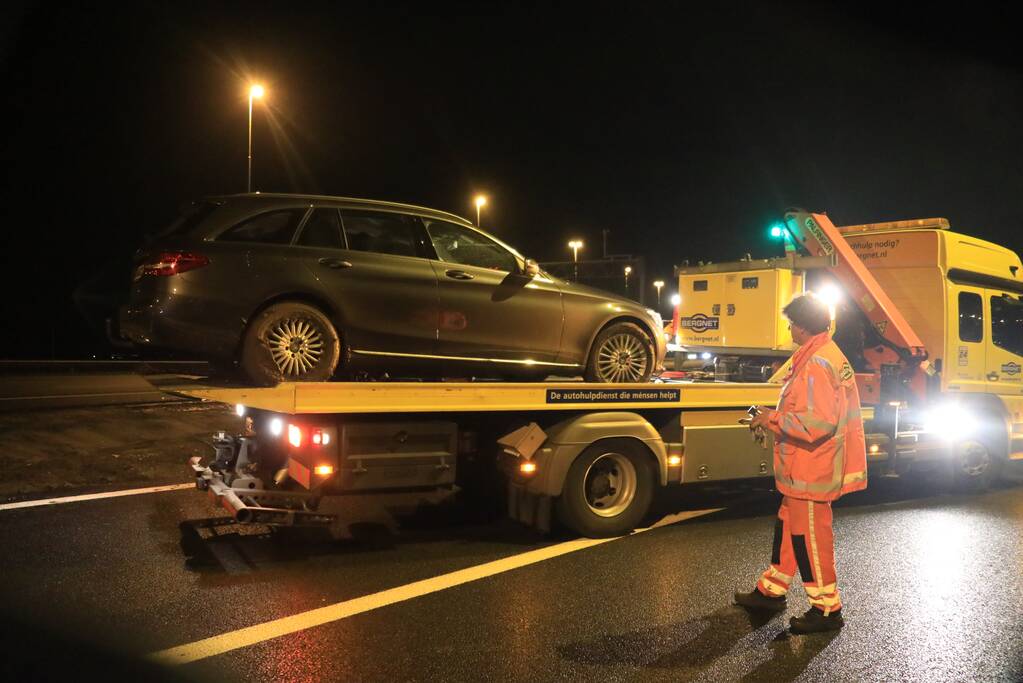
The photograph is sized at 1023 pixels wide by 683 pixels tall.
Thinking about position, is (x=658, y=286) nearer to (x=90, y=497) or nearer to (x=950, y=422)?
(x=950, y=422)

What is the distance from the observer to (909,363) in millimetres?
8586

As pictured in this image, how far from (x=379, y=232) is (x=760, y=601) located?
3.72 m

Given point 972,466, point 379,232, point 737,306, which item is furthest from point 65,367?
point 972,466

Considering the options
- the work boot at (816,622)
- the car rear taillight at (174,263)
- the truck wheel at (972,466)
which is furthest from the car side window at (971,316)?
the car rear taillight at (174,263)

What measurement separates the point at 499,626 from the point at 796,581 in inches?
89.7

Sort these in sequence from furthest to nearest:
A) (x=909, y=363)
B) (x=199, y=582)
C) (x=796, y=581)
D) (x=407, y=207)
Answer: (x=909, y=363), (x=407, y=207), (x=796, y=581), (x=199, y=582)

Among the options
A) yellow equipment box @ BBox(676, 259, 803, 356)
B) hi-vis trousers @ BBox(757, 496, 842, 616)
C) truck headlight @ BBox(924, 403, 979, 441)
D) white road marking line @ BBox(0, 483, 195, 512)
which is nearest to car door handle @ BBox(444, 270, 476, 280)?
hi-vis trousers @ BBox(757, 496, 842, 616)

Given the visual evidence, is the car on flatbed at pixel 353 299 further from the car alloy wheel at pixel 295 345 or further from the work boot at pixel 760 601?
the work boot at pixel 760 601

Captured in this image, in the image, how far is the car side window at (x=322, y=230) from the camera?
5879 millimetres

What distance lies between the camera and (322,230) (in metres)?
5.96

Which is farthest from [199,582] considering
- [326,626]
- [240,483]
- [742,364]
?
[742,364]

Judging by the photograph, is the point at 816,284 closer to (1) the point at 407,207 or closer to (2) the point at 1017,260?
(2) the point at 1017,260

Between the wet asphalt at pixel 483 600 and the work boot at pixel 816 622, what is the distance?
2.0 inches

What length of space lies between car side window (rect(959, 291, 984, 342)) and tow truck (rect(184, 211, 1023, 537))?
0.07 ft
